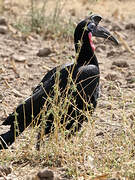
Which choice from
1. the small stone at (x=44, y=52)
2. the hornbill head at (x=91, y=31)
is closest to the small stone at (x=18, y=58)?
the small stone at (x=44, y=52)

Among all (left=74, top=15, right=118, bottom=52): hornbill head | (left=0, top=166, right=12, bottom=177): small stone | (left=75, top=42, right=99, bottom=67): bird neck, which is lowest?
(left=0, top=166, right=12, bottom=177): small stone

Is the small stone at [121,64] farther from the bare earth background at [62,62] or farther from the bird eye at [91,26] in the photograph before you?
the bird eye at [91,26]

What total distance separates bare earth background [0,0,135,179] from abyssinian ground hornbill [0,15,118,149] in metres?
0.18

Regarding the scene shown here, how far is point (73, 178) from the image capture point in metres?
3.81

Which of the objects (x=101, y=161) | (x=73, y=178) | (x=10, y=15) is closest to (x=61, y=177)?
(x=73, y=178)

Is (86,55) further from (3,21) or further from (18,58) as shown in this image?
(3,21)

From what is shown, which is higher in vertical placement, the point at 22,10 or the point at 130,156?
the point at 22,10

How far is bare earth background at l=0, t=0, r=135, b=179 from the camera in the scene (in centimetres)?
500

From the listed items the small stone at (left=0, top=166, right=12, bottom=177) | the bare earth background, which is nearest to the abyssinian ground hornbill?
the bare earth background

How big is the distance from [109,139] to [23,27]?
4.06 meters

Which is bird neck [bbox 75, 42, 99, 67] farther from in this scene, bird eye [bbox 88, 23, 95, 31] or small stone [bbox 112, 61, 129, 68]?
small stone [bbox 112, 61, 129, 68]

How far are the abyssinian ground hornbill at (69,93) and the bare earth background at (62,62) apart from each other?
0.59 feet

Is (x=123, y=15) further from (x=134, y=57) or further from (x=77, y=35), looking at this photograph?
(x=77, y=35)

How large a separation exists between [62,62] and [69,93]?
1.86m
